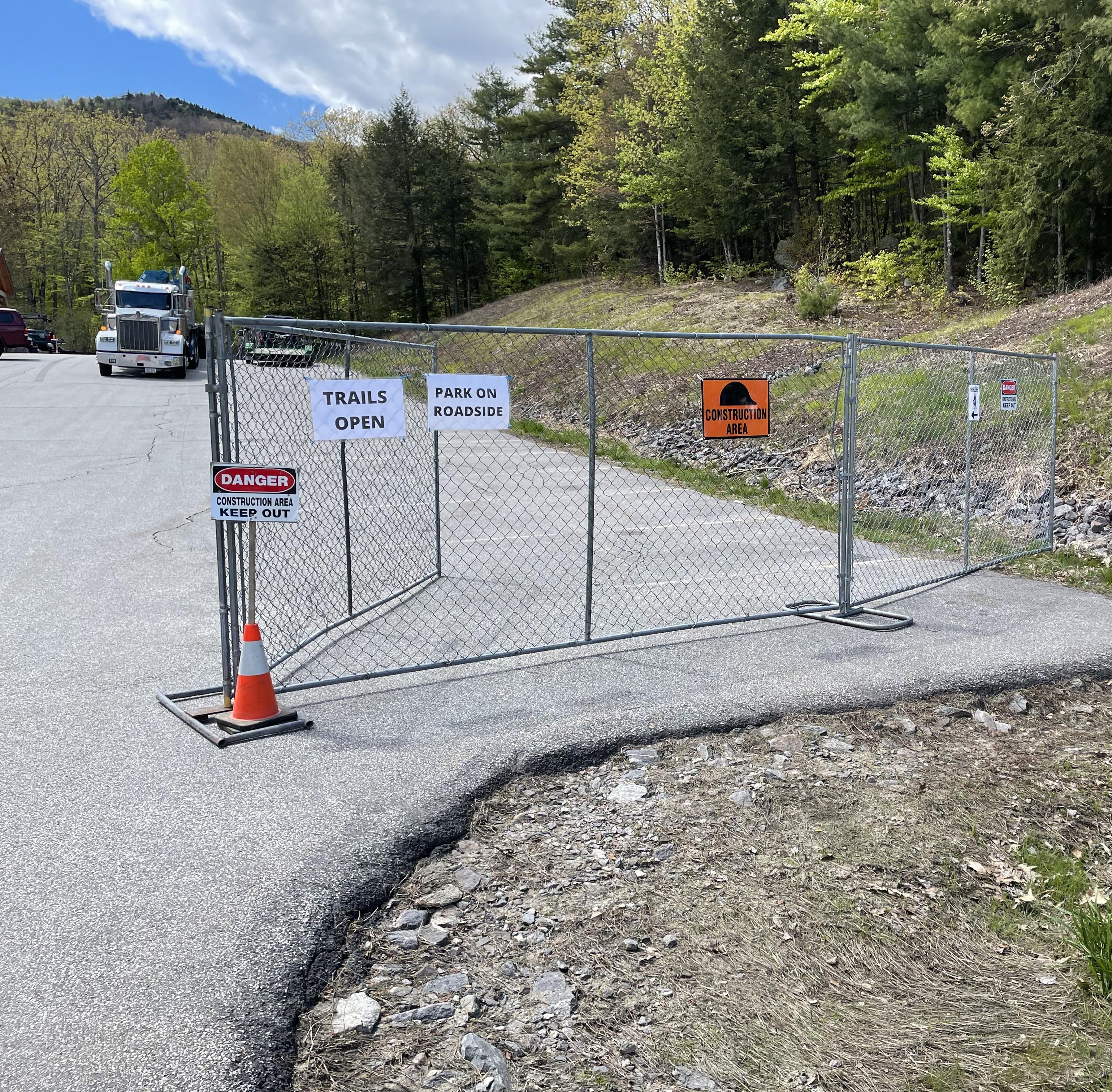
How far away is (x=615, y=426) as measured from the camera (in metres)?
19.0

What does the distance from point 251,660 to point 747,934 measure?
295cm

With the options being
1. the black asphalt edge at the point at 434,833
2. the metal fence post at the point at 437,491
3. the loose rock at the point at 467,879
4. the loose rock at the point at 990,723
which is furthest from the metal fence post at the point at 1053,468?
the loose rock at the point at 467,879

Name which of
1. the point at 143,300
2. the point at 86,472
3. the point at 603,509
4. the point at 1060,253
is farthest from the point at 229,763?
the point at 143,300

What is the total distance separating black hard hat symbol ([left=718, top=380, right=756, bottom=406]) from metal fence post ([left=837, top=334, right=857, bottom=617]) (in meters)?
0.91

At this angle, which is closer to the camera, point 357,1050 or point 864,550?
point 357,1050

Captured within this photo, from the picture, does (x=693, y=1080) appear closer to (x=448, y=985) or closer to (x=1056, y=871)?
(x=448, y=985)

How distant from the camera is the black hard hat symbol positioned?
639 centimetres

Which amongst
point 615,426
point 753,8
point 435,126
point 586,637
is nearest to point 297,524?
point 586,637

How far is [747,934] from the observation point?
329 cm

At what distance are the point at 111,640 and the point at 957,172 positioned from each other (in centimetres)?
2347

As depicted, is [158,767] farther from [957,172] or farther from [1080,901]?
[957,172]

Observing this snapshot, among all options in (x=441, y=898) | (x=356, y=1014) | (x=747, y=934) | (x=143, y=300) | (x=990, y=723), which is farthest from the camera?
(x=143, y=300)

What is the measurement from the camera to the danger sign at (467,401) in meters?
5.42

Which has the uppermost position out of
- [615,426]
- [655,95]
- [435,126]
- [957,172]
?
[435,126]
